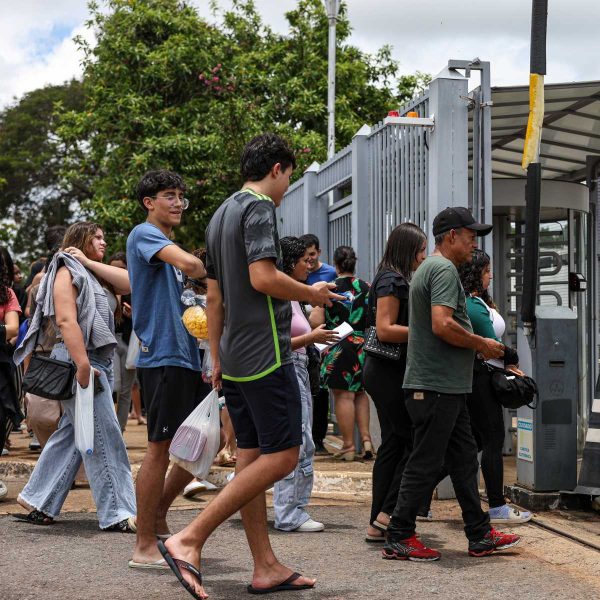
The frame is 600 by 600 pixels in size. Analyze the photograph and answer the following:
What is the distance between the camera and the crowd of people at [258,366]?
4.74 meters

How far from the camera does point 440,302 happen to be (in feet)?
18.0

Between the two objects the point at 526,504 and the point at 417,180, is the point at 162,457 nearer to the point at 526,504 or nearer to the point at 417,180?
the point at 526,504

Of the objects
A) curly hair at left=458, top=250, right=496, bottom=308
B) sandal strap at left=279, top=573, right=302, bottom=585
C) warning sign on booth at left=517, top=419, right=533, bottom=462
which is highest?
curly hair at left=458, top=250, right=496, bottom=308

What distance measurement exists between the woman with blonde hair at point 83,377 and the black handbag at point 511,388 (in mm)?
2262

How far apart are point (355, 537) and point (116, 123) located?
19230 mm

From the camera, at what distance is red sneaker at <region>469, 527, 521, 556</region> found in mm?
5719

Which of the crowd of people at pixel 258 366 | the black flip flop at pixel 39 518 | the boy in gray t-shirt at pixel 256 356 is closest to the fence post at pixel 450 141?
the crowd of people at pixel 258 366

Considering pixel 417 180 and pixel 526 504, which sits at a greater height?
pixel 417 180

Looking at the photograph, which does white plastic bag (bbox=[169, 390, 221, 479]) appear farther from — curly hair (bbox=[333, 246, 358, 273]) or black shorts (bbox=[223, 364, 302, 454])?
curly hair (bbox=[333, 246, 358, 273])

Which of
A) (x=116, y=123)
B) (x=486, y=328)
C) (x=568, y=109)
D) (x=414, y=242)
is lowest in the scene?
(x=486, y=328)

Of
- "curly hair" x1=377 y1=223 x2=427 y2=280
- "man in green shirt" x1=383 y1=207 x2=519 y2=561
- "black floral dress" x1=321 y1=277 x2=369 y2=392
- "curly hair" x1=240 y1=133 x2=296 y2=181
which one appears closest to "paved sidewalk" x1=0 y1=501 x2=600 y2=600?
"man in green shirt" x1=383 y1=207 x2=519 y2=561

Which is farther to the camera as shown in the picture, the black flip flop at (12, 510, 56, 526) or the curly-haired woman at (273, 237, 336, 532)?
the black flip flop at (12, 510, 56, 526)

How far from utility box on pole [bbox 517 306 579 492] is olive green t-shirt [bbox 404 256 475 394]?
166 centimetres

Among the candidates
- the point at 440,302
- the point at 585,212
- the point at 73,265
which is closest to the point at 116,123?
the point at 585,212
